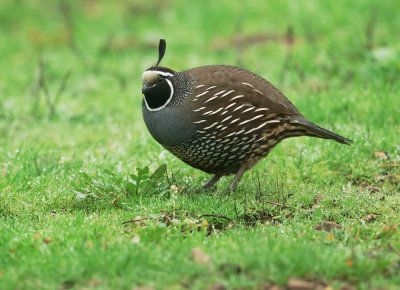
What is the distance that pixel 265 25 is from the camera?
13953 mm

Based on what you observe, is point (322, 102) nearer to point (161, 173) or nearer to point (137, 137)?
point (137, 137)

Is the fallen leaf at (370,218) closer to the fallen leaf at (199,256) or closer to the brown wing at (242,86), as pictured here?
the brown wing at (242,86)

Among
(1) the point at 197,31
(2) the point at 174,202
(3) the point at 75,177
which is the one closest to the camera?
(2) the point at 174,202

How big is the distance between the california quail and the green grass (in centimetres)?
38

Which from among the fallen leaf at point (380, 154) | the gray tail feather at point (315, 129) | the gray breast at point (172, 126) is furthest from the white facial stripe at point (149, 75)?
the fallen leaf at point (380, 154)

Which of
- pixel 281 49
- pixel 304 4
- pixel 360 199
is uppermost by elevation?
pixel 304 4

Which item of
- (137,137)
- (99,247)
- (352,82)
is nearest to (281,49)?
(352,82)

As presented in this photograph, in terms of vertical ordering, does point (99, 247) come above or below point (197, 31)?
below

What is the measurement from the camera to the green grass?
405 centimetres

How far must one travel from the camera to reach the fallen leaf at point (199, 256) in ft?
13.4

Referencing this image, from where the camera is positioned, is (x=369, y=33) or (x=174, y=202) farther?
(x=369, y=33)

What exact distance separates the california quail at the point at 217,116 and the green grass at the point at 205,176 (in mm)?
375

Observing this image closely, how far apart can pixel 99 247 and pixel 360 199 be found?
274 cm

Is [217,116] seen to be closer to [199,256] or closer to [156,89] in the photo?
[156,89]
